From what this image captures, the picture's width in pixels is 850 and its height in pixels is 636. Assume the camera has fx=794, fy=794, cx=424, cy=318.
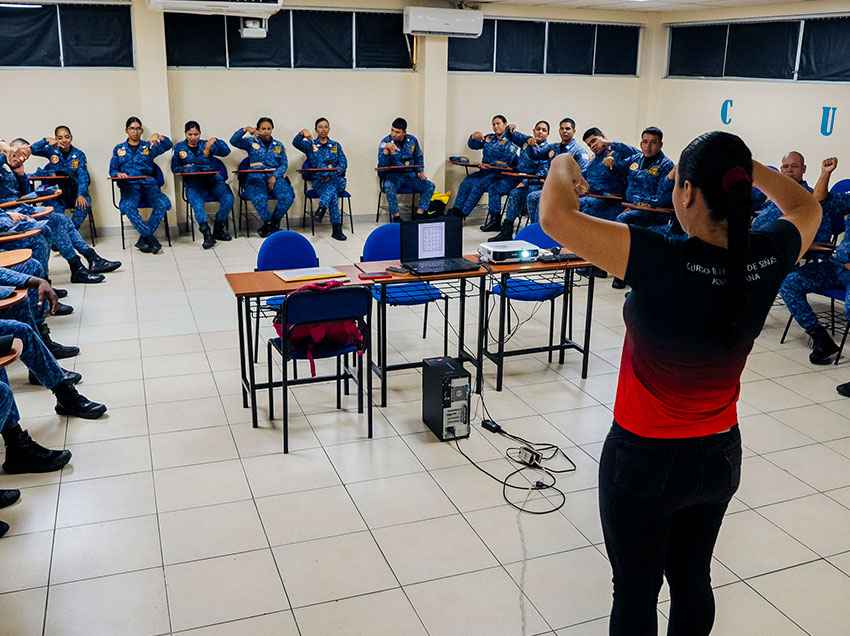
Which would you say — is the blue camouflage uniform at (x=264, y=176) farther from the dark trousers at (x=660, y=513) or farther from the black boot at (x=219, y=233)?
the dark trousers at (x=660, y=513)

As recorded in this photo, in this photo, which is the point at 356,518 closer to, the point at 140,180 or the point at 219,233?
the point at 140,180

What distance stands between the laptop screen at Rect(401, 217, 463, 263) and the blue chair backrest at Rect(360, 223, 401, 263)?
514mm

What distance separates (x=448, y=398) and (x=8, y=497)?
77.0 inches

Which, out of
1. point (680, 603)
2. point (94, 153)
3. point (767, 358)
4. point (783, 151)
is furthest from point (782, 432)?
point (94, 153)

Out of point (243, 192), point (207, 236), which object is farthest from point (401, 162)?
point (207, 236)

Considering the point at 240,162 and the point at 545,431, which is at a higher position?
the point at 240,162

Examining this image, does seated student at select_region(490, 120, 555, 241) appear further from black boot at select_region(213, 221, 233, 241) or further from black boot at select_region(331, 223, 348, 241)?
black boot at select_region(213, 221, 233, 241)

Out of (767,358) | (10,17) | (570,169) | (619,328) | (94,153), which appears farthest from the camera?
(94,153)

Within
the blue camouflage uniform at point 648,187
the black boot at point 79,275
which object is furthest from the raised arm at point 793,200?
the black boot at point 79,275

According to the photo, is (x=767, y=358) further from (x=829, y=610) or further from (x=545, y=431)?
(x=829, y=610)

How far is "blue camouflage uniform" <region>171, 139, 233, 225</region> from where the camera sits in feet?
27.6

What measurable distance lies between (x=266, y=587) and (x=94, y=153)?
7033 mm

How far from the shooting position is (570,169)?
1.62 metres

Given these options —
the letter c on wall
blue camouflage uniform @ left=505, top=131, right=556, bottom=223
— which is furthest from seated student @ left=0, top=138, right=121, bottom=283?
the letter c on wall
